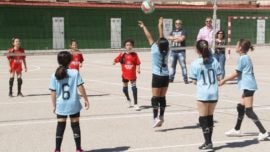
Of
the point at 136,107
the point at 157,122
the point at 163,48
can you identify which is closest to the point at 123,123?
the point at 157,122

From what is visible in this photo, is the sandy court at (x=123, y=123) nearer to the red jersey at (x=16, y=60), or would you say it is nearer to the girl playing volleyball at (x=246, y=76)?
the girl playing volleyball at (x=246, y=76)

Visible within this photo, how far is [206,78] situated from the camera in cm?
898

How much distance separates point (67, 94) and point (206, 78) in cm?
220

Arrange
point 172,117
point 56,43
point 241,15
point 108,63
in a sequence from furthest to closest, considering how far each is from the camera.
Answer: point 241,15
point 56,43
point 108,63
point 172,117

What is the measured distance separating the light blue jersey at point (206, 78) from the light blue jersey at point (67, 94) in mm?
1892

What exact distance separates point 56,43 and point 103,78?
59.2ft

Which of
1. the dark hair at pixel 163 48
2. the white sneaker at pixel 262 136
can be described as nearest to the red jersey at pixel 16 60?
the dark hair at pixel 163 48

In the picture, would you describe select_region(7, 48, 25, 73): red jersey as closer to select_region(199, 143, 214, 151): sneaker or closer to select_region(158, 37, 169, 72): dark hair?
select_region(158, 37, 169, 72): dark hair

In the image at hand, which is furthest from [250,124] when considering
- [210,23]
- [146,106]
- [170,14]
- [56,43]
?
[170,14]

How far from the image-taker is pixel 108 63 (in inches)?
1147

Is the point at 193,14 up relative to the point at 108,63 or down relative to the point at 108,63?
up

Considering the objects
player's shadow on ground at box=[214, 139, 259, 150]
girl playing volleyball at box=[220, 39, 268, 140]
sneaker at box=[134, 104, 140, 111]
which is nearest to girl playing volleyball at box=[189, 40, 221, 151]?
player's shadow on ground at box=[214, 139, 259, 150]

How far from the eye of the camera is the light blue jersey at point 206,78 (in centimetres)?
893

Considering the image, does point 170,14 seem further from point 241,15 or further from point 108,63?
point 108,63
